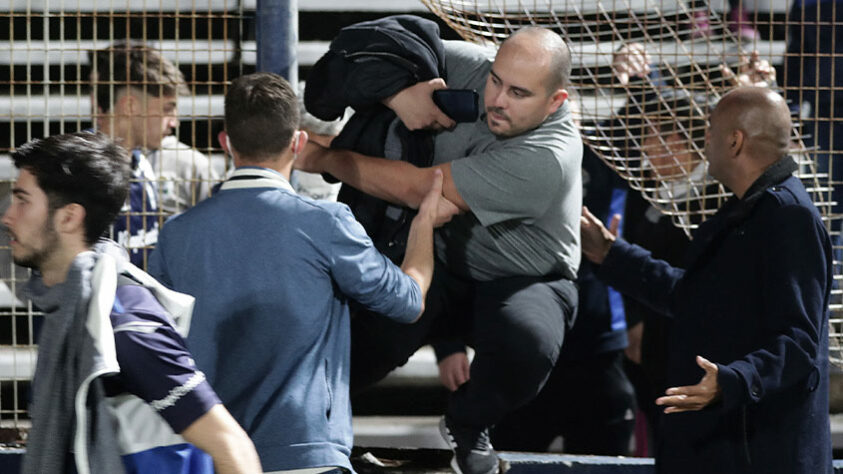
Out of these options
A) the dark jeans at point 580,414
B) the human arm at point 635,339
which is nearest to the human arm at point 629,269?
the dark jeans at point 580,414

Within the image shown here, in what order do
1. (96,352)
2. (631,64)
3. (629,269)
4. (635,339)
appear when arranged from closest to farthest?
(96,352)
(629,269)
(631,64)
(635,339)

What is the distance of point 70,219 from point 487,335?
146cm

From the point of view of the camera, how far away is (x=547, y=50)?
10.9 ft

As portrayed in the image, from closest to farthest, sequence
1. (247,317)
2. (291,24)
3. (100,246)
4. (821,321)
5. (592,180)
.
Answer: (100,246), (247,317), (821,321), (291,24), (592,180)

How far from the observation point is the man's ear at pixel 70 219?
2.40 metres

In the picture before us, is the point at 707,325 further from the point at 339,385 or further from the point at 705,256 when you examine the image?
the point at 339,385

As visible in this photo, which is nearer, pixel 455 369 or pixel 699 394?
pixel 699 394

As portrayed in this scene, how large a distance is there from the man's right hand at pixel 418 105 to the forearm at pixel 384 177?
0.14 meters

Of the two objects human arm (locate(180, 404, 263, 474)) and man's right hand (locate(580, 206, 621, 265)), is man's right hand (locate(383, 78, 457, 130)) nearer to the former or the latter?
man's right hand (locate(580, 206, 621, 265))

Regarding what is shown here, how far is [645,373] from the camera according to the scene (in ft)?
16.5

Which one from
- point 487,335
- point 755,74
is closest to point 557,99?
point 487,335

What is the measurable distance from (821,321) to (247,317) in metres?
1.65

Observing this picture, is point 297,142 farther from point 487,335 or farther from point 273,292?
point 487,335

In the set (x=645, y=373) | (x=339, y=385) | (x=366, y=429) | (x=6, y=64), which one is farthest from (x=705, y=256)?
(x=6, y=64)
